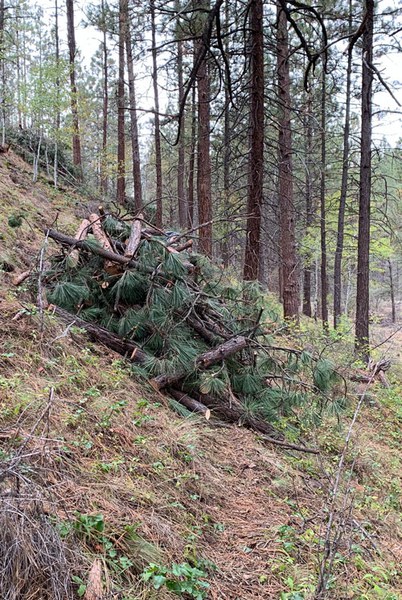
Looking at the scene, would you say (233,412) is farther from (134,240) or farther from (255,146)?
(255,146)

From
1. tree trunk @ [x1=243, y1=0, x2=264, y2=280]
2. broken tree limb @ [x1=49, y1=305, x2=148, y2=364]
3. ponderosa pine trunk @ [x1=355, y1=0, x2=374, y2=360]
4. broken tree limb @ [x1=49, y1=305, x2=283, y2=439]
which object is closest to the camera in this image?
broken tree limb @ [x1=49, y1=305, x2=283, y2=439]

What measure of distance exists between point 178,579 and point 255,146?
14.5 feet

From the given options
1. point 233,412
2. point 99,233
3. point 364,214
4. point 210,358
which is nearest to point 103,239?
point 99,233

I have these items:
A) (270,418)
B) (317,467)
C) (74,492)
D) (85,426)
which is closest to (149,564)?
(74,492)

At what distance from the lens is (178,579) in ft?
5.82

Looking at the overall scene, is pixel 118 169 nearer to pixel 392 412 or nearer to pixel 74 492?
pixel 392 412

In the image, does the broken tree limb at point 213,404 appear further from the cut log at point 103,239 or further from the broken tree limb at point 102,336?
the cut log at point 103,239

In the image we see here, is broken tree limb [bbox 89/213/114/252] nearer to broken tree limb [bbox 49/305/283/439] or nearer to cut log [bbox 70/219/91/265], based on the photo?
cut log [bbox 70/219/91/265]

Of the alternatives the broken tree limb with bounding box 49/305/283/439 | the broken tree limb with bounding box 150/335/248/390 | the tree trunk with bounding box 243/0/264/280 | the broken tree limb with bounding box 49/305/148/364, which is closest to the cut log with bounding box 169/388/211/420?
the broken tree limb with bounding box 49/305/283/439

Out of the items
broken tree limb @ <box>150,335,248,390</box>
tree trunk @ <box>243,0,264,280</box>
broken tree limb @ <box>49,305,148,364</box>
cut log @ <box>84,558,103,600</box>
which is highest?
tree trunk @ <box>243,0,264,280</box>

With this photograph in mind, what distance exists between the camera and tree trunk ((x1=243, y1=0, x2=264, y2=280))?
4.35 metres

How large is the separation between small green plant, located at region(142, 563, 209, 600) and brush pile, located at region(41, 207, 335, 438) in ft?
5.90

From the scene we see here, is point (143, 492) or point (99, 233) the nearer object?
point (143, 492)

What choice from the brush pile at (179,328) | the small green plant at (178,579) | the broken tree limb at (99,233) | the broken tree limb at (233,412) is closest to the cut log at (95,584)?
the small green plant at (178,579)
